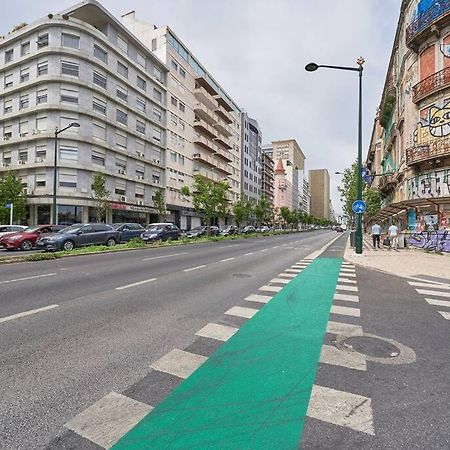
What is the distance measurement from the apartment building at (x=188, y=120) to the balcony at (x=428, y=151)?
29.6 metres

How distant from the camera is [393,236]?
2161cm

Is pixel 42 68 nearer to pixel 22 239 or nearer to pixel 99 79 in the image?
pixel 99 79

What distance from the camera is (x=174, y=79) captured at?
160 ft

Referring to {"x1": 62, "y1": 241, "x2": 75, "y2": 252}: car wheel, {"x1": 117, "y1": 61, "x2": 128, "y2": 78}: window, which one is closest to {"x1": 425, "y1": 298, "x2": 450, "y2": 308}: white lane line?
{"x1": 62, "y1": 241, "x2": 75, "y2": 252}: car wheel

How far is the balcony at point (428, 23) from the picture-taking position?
1998 cm

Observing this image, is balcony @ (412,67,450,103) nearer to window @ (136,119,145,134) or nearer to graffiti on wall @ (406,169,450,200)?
graffiti on wall @ (406,169,450,200)

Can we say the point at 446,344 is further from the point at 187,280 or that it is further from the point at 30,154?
the point at 30,154

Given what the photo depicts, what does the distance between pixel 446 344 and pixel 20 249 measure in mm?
21487

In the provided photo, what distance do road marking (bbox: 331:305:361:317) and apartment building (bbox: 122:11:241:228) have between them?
41.2 metres

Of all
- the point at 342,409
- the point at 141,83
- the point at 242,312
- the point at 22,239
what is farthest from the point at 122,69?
the point at 342,409

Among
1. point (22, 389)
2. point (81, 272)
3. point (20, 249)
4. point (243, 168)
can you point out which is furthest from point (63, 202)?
point (243, 168)

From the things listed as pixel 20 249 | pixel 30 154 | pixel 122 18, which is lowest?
pixel 20 249

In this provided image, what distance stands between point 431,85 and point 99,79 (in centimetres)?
3298

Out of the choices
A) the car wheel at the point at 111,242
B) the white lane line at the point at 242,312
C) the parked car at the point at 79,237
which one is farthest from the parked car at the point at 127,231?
the white lane line at the point at 242,312
